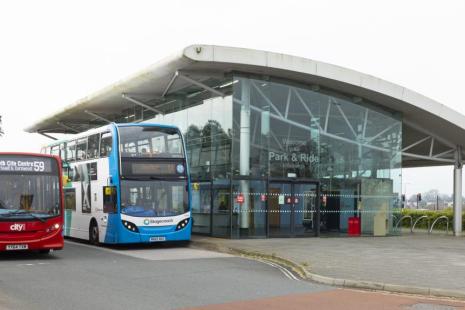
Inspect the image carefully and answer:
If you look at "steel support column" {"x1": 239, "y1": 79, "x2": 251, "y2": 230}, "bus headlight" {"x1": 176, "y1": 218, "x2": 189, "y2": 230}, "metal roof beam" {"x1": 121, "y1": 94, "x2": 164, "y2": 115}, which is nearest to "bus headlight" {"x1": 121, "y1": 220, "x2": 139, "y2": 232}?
"bus headlight" {"x1": 176, "y1": 218, "x2": 189, "y2": 230}

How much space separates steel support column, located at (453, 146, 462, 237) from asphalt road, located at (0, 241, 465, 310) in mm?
16573

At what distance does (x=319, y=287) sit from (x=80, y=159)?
1271cm

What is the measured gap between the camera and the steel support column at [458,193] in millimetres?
28234

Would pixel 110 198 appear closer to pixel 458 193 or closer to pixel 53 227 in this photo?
pixel 53 227

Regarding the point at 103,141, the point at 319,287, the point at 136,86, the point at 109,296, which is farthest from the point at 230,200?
the point at 109,296

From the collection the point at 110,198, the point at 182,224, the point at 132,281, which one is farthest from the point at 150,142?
the point at 132,281

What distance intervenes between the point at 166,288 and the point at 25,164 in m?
6.64

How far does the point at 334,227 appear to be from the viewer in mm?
24000

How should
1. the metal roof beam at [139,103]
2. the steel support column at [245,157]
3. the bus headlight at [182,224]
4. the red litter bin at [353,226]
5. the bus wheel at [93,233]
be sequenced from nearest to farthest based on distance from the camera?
the bus headlight at [182,224] → the bus wheel at [93,233] → the steel support column at [245,157] → the red litter bin at [353,226] → the metal roof beam at [139,103]

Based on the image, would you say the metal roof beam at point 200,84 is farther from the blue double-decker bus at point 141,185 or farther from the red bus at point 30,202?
the red bus at point 30,202

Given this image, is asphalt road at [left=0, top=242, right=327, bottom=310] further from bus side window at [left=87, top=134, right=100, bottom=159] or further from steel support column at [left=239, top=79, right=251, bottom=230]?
steel support column at [left=239, top=79, right=251, bottom=230]

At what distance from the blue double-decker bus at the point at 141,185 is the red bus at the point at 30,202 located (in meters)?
2.58

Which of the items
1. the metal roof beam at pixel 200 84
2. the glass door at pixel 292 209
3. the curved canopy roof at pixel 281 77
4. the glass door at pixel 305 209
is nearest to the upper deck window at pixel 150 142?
the curved canopy roof at pixel 281 77

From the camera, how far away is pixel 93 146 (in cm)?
2011
